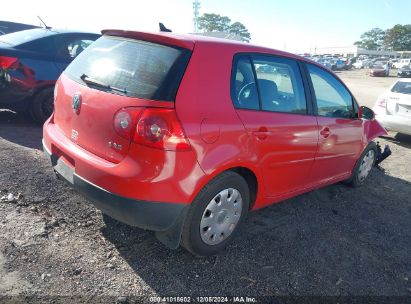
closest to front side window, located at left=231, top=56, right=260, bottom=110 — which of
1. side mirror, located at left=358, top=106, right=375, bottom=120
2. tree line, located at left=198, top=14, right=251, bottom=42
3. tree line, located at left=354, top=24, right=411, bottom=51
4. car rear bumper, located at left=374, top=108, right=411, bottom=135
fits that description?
side mirror, located at left=358, top=106, right=375, bottom=120

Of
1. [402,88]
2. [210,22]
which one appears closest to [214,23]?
[210,22]

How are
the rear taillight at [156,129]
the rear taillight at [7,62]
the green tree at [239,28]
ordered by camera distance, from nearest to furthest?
1. the rear taillight at [156,129]
2. the rear taillight at [7,62]
3. the green tree at [239,28]

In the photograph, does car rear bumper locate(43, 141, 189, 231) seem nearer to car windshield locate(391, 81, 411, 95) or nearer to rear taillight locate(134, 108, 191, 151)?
rear taillight locate(134, 108, 191, 151)

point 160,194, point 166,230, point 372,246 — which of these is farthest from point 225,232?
point 372,246

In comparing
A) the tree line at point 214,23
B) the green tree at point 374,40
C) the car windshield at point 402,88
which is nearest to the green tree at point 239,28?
the tree line at point 214,23

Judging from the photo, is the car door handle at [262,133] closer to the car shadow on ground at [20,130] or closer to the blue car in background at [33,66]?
the car shadow on ground at [20,130]

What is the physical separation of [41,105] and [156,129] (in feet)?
14.5

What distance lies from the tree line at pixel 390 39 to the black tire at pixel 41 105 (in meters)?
133

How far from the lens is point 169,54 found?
2.63 metres

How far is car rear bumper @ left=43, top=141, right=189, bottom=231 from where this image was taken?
8.17ft

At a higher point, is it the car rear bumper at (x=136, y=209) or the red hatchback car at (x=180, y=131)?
the red hatchback car at (x=180, y=131)

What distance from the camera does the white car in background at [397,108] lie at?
7465 millimetres

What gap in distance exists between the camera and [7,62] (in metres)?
5.61

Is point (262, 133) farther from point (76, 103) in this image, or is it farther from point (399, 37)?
point (399, 37)
